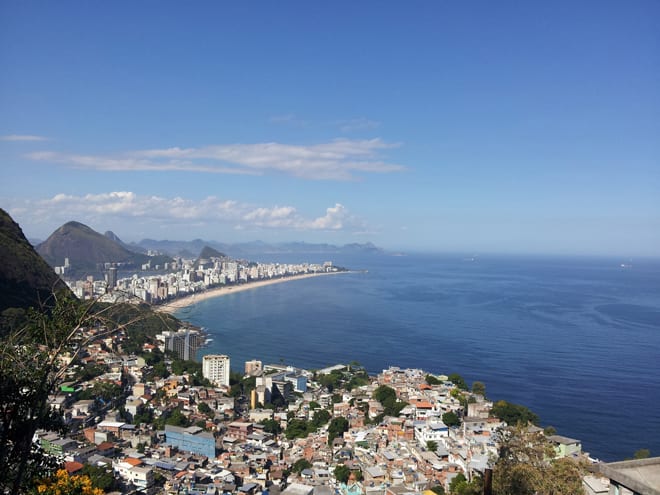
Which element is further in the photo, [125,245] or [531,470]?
[125,245]

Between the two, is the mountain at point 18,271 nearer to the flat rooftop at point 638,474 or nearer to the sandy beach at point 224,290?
the sandy beach at point 224,290

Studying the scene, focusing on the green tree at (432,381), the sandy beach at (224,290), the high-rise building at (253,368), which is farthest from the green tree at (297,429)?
the sandy beach at (224,290)

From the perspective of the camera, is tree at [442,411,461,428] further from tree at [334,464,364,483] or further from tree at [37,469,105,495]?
tree at [37,469,105,495]

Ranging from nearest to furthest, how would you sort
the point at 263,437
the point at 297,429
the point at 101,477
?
the point at 101,477, the point at 263,437, the point at 297,429

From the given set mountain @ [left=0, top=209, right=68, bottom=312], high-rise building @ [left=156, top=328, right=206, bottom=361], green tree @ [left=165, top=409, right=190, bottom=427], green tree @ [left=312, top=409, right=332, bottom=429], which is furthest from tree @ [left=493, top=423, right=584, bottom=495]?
high-rise building @ [left=156, top=328, right=206, bottom=361]

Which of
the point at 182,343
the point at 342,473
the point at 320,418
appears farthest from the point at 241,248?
the point at 342,473

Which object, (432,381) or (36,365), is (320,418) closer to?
(432,381)
